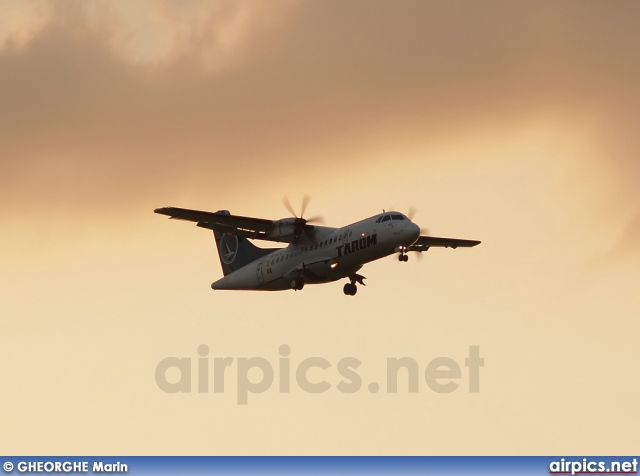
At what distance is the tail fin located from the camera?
206ft

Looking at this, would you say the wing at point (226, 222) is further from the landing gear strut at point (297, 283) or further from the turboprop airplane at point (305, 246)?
the landing gear strut at point (297, 283)

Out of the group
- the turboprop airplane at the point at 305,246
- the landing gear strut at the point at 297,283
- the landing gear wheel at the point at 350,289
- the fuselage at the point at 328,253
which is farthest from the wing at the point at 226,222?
the landing gear wheel at the point at 350,289

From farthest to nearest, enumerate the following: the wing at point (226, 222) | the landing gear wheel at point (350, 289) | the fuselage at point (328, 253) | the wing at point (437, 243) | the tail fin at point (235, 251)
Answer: the wing at point (437, 243) < the tail fin at point (235, 251) < the landing gear wheel at point (350, 289) < the wing at point (226, 222) < the fuselage at point (328, 253)

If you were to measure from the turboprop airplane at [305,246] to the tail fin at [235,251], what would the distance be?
0.08m

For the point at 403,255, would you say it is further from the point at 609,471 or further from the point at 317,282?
the point at 609,471

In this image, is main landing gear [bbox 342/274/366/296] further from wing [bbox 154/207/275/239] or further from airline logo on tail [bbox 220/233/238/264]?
airline logo on tail [bbox 220/233/238/264]

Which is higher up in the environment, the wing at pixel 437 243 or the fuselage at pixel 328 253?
the wing at pixel 437 243

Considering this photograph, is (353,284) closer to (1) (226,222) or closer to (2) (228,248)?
(1) (226,222)

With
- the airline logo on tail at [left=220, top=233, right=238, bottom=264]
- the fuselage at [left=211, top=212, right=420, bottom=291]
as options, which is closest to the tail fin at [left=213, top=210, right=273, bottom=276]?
the airline logo on tail at [left=220, top=233, right=238, bottom=264]

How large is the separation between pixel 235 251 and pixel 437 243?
10.9 metres

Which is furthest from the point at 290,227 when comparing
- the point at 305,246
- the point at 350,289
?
the point at 350,289

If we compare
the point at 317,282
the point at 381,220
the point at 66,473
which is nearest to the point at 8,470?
the point at 66,473

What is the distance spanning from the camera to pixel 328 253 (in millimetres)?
55750

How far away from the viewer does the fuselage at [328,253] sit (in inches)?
2090
